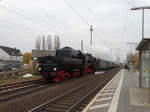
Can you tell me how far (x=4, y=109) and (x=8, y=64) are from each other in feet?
114

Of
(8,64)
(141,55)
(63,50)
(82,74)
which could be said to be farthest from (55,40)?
(141,55)

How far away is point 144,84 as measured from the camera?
35.9 ft

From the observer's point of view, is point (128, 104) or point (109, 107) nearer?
point (109, 107)

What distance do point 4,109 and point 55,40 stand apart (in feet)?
204

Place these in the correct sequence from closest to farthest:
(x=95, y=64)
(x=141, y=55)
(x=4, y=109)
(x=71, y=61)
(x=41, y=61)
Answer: (x=4, y=109) → (x=141, y=55) → (x=41, y=61) → (x=71, y=61) → (x=95, y=64)

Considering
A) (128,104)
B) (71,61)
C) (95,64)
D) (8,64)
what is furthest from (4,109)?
(8,64)

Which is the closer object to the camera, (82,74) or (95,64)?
(82,74)

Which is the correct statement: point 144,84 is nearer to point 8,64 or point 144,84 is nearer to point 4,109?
point 4,109

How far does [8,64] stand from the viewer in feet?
126

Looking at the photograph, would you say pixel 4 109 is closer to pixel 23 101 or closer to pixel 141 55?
pixel 23 101

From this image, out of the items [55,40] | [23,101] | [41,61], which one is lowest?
[23,101]

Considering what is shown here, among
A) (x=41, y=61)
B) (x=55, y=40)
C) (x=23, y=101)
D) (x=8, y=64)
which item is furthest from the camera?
(x=55, y=40)

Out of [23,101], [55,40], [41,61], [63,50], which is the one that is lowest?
[23,101]

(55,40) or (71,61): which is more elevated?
(55,40)
